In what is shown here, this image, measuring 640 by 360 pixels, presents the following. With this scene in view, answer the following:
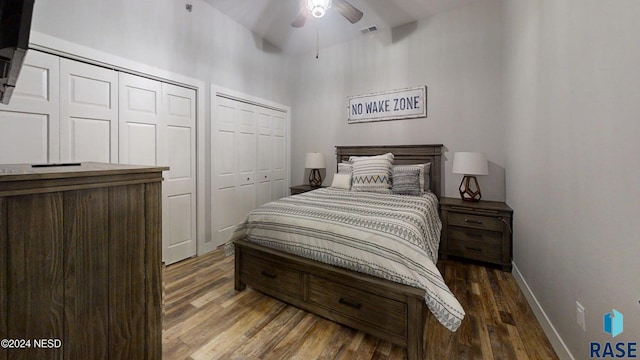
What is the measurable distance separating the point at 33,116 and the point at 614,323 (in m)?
3.61

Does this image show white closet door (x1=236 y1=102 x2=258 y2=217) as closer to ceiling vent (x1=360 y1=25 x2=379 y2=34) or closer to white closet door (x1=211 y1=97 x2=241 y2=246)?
white closet door (x1=211 y1=97 x2=241 y2=246)

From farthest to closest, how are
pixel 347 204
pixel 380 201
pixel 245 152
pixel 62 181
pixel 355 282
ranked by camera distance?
pixel 245 152 < pixel 380 201 < pixel 347 204 < pixel 355 282 < pixel 62 181

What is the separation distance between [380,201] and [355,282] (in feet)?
3.29

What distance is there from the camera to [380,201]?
8.27ft

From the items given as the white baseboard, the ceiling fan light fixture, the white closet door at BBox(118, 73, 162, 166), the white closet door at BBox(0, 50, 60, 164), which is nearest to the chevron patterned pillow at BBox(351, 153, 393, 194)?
the white baseboard

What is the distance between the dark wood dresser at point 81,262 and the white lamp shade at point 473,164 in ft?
9.83

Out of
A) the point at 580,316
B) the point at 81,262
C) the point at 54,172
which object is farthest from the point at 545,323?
the point at 54,172

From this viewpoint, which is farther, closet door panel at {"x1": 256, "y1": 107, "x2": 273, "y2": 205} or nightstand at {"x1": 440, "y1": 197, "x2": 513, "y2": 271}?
closet door panel at {"x1": 256, "y1": 107, "x2": 273, "y2": 205}

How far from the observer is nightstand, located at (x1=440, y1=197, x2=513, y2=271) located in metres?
2.66

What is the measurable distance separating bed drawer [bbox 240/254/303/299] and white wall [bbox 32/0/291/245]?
1308 mm

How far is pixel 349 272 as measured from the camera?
1.74 m

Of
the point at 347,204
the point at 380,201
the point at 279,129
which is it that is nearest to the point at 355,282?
the point at 347,204

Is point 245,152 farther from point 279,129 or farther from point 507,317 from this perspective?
point 507,317

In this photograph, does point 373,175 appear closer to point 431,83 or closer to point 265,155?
point 431,83
